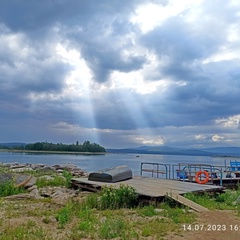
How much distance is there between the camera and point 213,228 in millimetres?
6633

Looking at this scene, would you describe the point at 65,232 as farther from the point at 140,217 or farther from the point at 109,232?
the point at 140,217

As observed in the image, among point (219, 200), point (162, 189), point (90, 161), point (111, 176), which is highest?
point (111, 176)

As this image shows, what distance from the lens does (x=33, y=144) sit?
3858 inches

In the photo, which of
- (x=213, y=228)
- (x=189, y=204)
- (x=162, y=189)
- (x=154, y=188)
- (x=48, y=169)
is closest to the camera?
(x=213, y=228)

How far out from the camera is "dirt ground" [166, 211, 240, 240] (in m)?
5.95

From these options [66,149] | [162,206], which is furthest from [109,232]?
[66,149]

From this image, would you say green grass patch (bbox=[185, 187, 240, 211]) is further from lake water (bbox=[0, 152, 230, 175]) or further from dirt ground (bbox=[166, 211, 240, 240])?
lake water (bbox=[0, 152, 230, 175])

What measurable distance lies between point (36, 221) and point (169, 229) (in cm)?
277

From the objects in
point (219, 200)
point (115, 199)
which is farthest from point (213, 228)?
point (219, 200)

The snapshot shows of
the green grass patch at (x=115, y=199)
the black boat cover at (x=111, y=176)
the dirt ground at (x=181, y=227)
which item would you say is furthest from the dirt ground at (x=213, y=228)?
the black boat cover at (x=111, y=176)

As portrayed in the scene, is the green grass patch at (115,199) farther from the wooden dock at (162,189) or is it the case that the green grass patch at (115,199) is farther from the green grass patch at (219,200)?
the green grass patch at (219,200)

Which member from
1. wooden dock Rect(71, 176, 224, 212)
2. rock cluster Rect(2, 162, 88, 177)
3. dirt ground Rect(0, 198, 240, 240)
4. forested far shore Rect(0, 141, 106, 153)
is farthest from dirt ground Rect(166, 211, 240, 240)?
forested far shore Rect(0, 141, 106, 153)

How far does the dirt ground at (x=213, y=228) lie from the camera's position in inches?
234

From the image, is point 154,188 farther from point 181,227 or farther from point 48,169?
point 48,169
